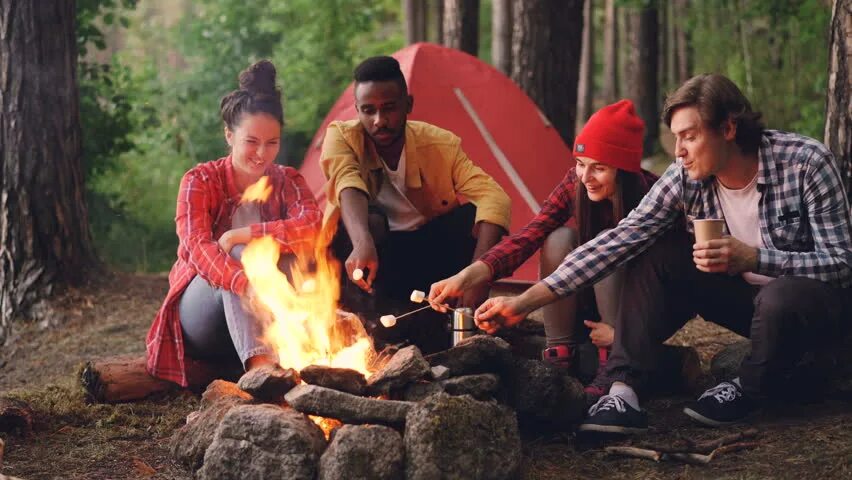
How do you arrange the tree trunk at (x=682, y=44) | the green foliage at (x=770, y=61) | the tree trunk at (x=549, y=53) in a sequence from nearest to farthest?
the tree trunk at (x=549, y=53) < the green foliage at (x=770, y=61) < the tree trunk at (x=682, y=44)

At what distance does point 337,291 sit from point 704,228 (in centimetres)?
167

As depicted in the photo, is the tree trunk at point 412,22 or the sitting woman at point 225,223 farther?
the tree trunk at point 412,22

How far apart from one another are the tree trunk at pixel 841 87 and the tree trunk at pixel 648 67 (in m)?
8.29

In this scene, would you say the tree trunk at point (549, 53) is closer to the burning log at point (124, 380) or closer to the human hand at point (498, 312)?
the burning log at point (124, 380)

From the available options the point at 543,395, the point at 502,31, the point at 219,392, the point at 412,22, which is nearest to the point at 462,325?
the point at 543,395

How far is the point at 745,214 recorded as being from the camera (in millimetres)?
3678

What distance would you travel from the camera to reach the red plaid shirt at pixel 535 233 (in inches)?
159

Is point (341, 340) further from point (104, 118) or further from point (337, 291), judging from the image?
point (104, 118)

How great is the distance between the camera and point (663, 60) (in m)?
19.0

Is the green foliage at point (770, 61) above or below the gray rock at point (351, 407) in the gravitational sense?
above

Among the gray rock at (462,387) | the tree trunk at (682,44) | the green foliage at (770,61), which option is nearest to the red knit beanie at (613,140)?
the gray rock at (462,387)

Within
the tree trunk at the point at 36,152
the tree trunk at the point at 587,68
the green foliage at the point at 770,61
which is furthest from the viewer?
the tree trunk at the point at 587,68

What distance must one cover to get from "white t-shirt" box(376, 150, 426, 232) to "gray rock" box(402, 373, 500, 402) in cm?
139

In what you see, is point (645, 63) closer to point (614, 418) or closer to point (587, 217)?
point (587, 217)
